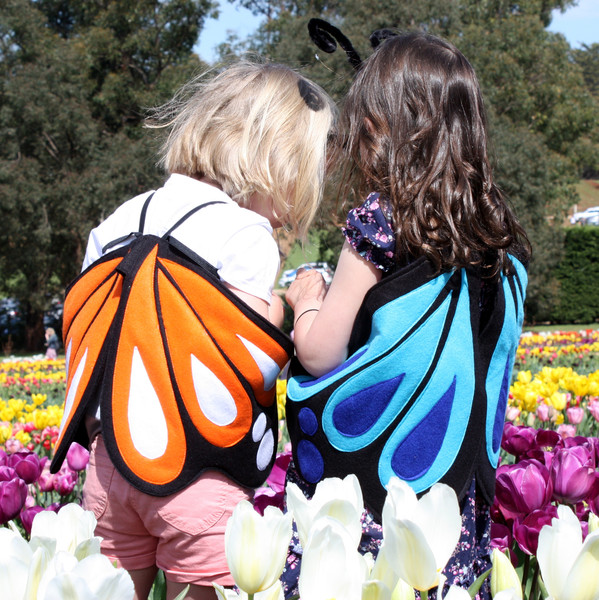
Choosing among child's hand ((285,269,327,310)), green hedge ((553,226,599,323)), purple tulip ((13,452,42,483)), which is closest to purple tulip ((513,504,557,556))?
child's hand ((285,269,327,310))

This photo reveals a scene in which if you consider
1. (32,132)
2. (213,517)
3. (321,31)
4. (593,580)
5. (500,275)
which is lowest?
(213,517)

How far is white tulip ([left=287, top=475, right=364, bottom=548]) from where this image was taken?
0.79m

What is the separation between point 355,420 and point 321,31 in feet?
3.69

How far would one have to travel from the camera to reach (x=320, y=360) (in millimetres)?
1409

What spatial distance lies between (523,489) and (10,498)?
1.17 metres

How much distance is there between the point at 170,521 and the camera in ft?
4.51

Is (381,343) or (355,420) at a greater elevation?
(381,343)

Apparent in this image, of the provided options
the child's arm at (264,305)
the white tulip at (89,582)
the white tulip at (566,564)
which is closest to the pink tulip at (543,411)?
the child's arm at (264,305)

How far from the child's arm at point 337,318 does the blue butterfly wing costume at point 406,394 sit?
0.03 metres

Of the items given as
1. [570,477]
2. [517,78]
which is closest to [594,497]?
[570,477]

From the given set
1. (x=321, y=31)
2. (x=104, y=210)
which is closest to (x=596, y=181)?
(x=104, y=210)

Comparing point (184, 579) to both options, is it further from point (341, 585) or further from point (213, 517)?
point (341, 585)

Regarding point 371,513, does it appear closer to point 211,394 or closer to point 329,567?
point 211,394

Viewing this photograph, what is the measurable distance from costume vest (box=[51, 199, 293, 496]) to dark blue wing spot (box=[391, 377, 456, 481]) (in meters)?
0.29
